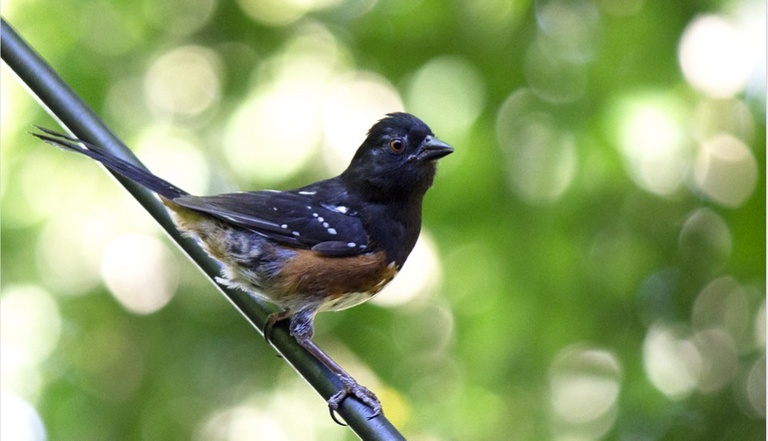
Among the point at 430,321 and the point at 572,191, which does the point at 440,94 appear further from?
the point at 430,321

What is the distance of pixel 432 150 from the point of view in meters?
2.75

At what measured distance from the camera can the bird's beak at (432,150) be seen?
2.72 m

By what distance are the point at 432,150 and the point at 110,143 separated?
1.13 metres

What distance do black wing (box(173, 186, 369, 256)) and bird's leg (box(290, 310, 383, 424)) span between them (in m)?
0.26

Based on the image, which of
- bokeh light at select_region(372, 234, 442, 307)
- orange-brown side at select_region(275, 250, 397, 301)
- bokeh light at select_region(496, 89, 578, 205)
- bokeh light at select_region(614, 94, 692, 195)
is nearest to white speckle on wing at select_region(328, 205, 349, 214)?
orange-brown side at select_region(275, 250, 397, 301)

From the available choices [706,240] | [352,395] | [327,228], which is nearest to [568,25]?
[706,240]

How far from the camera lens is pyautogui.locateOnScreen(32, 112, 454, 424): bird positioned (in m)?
2.63

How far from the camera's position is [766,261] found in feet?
11.1

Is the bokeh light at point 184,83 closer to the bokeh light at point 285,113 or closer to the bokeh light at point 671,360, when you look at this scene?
the bokeh light at point 285,113

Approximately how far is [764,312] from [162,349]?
8.50 feet

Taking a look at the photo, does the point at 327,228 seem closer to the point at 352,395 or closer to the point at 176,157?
the point at 352,395

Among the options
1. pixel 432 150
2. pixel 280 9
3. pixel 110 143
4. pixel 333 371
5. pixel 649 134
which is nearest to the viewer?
pixel 110 143

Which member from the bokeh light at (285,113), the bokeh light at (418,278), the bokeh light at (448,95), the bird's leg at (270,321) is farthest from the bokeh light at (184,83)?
the bird's leg at (270,321)

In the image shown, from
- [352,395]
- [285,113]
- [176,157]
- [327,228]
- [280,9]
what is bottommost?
[352,395]
